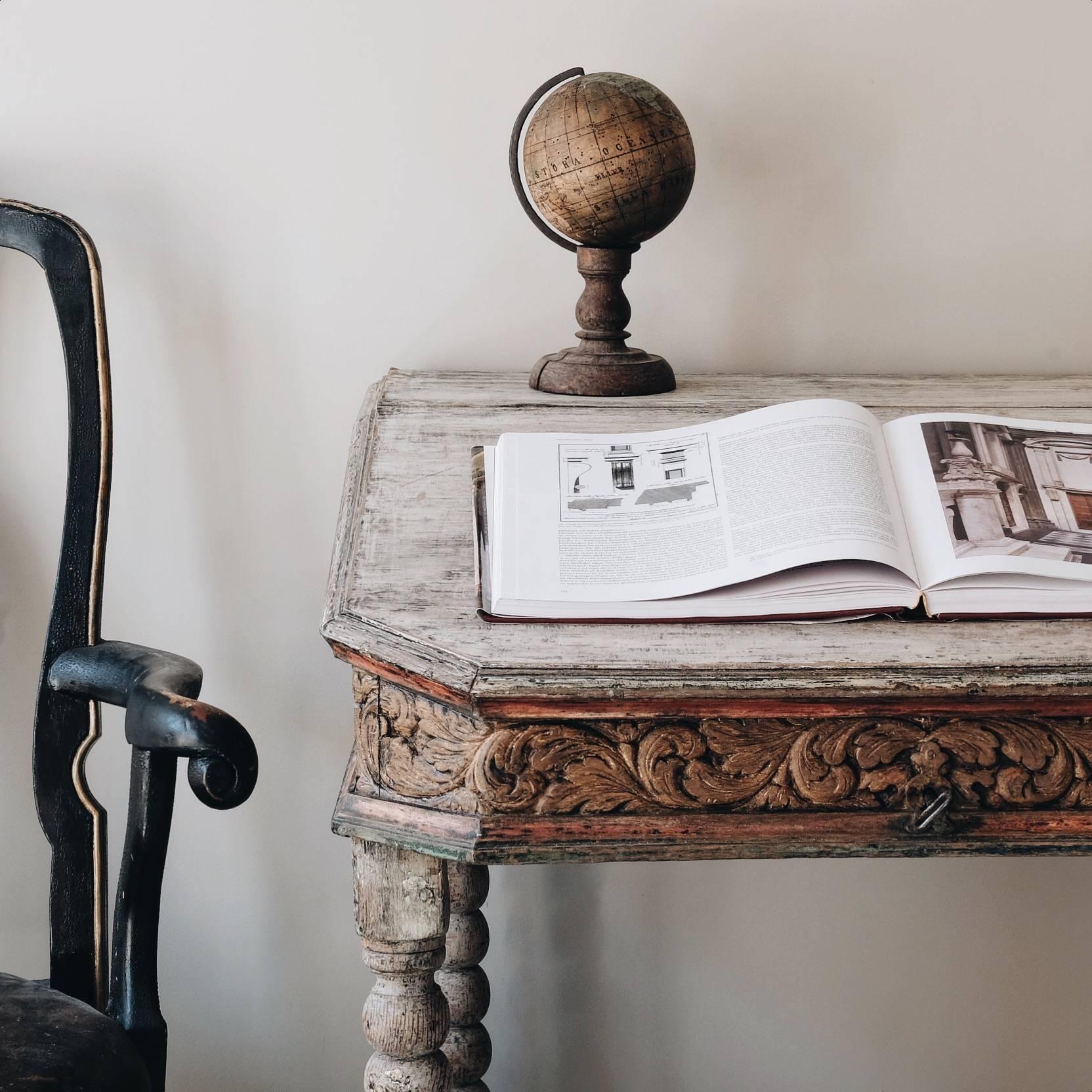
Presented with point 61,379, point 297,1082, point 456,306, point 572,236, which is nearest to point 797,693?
point 572,236

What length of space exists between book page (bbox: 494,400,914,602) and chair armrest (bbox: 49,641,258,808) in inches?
8.4

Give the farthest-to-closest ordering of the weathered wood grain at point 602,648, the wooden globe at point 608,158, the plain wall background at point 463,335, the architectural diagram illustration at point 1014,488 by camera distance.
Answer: the plain wall background at point 463,335, the wooden globe at point 608,158, the architectural diagram illustration at point 1014,488, the weathered wood grain at point 602,648

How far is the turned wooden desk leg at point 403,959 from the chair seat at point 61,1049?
6.9 inches

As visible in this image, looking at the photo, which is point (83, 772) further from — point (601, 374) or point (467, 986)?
point (601, 374)

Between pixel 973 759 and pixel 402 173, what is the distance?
825 mm

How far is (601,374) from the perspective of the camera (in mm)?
1010

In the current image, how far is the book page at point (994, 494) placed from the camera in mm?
667

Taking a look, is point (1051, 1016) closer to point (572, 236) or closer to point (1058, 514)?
point (1058, 514)

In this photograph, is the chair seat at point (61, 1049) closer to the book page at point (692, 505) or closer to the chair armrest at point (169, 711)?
the chair armrest at point (169, 711)

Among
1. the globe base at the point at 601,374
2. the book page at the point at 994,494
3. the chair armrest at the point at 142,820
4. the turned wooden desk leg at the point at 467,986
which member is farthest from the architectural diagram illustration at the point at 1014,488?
the turned wooden desk leg at the point at 467,986

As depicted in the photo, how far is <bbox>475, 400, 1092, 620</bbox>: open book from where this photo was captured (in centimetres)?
64

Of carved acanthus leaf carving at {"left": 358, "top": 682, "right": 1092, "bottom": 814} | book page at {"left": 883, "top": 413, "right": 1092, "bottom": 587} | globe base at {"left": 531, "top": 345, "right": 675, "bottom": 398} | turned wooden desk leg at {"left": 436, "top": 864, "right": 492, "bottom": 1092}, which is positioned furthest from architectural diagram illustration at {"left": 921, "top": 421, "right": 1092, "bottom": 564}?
turned wooden desk leg at {"left": 436, "top": 864, "right": 492, "bottom": 1092}

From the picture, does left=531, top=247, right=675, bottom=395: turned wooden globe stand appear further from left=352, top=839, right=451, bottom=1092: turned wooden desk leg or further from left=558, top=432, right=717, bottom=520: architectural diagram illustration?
left=352, top=839, right=451, bottom=1092: turned wooden desk leg

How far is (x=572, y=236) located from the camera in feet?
3.24
